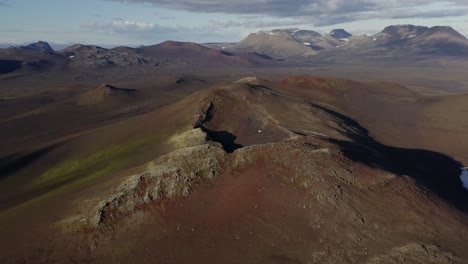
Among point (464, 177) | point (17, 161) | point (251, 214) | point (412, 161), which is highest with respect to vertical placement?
point (251, 214)

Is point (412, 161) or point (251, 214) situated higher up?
point (251, 214)

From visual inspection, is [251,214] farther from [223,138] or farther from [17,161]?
[17,161]

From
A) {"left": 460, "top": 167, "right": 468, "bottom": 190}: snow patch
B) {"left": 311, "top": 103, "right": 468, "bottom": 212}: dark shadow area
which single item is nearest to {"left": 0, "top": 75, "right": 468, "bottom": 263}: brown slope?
{"left": 311, "top": 103, "right": 468, "bottom": 212}: dark shadow area

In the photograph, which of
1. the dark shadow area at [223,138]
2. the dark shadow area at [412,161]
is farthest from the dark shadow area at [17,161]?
the dark shadow area at [412,161]

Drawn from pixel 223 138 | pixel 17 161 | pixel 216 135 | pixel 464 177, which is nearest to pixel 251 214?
pixel 223 138

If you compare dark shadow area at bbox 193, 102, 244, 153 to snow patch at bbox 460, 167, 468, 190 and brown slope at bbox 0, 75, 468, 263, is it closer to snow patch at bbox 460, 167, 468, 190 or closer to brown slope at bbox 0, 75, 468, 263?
brown slope at bbox 0, 75, 468, 263

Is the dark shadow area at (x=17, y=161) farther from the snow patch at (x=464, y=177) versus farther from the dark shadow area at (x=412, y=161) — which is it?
the snow patch at (x=464, y=177)

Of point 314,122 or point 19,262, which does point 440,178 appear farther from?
point 19,262
